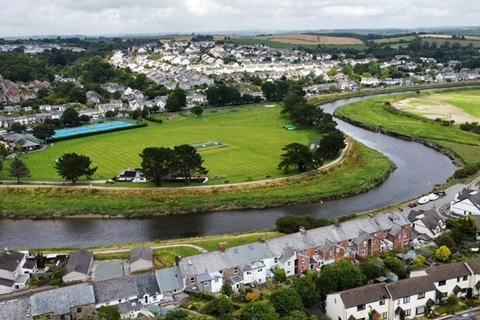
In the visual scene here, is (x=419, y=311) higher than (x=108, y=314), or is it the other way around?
(x=108, y=314)

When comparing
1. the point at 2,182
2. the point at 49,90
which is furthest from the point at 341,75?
the point at 2,182

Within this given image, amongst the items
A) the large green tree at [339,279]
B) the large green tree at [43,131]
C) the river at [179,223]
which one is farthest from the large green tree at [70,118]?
the large green tree at [339,279]

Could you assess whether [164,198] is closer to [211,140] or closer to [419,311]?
[211,140]

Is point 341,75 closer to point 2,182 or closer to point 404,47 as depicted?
point 404,47

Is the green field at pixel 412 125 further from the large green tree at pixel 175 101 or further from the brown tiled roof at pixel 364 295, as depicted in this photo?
the brown tiled roof at pixel 364 295

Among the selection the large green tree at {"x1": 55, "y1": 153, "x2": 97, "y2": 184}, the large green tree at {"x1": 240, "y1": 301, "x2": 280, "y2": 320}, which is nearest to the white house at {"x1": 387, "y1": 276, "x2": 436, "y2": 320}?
the large green tree at {"x1": 240, "y1": 301, "x2": 280, "y2": 320}

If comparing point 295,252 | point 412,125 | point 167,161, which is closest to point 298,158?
point 167,161

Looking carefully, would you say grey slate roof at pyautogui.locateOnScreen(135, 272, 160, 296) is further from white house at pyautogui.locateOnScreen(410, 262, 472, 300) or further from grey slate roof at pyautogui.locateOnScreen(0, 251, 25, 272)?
white house at pyautogui.locateOnScreen(410, 262, 472, 300)
